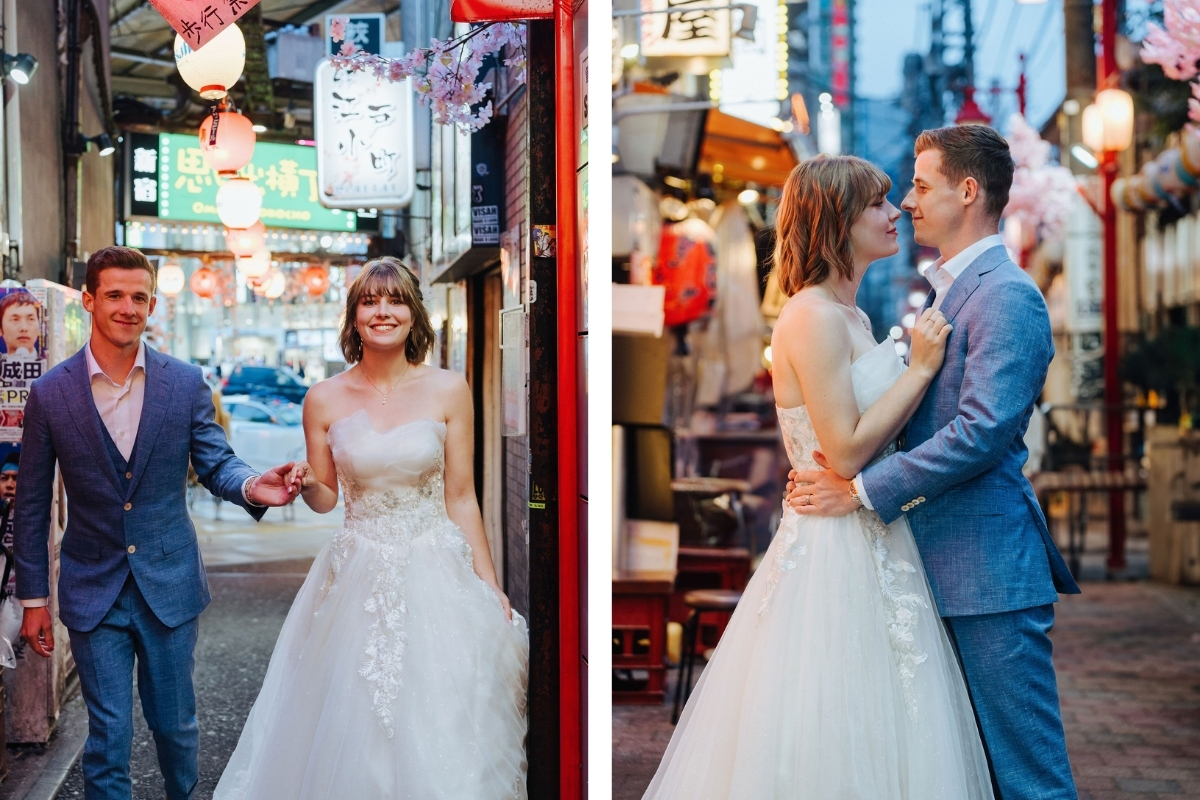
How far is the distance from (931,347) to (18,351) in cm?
347

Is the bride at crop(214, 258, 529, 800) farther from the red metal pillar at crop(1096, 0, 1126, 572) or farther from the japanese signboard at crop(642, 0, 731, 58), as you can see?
the red metal pillar at crop(1096, 0, 1126, 572)

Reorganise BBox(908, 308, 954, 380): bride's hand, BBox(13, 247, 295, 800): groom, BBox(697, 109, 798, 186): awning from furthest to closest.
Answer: BBox(697, 109, 798, 186): awning → BBox(13, 247, 295, 800): groom → BBox(908, 308, 954, 380): bride's hand

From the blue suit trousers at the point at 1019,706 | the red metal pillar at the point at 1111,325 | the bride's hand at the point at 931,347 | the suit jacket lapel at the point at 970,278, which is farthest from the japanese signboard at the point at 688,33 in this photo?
the blue suit trousers at the point at 1019,706

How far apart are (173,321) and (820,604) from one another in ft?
8.21

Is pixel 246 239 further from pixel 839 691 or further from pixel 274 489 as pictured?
pixel 839 691

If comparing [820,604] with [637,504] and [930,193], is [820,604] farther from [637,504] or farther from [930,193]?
[637,504]

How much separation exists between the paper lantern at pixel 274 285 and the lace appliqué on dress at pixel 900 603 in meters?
2.23

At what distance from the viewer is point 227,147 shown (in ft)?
13.6

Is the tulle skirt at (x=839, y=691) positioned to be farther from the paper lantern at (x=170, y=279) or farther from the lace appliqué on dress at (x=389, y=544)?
the paper lantern at (x=170, y=279)

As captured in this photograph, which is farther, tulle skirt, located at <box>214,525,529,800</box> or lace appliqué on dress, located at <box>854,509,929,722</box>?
tulle skirt, located at <box>214,525,529,800</box>

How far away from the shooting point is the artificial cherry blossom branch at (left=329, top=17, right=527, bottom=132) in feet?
13.5

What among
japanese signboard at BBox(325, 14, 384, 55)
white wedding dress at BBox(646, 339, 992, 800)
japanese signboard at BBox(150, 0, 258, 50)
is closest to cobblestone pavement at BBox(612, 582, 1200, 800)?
white wedding dress at BBox(646, 339, 992, 800)

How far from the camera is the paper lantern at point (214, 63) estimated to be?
4.09 meters

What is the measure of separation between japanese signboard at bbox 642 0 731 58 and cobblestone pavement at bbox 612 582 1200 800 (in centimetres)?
542
